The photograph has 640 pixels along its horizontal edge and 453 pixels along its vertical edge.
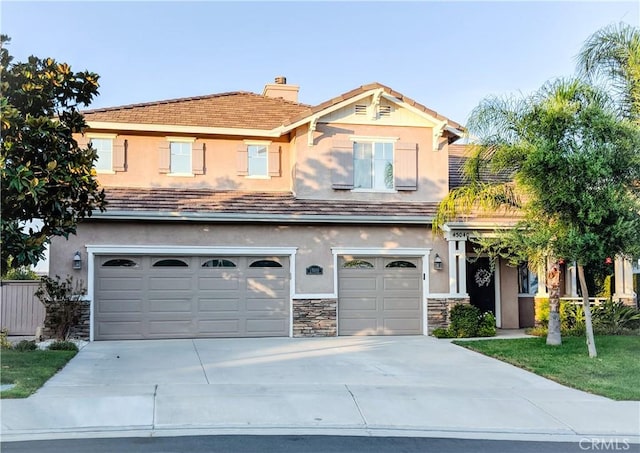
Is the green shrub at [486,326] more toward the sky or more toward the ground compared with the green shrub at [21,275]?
more toward the ground

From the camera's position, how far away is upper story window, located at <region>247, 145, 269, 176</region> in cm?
1834

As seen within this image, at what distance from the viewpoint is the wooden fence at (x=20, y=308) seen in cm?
1599

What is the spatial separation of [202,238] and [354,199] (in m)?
4.30

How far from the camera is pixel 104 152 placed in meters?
17.7

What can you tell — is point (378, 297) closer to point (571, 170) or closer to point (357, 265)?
point (357, 265)

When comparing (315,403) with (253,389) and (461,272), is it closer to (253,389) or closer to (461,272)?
(253,389)

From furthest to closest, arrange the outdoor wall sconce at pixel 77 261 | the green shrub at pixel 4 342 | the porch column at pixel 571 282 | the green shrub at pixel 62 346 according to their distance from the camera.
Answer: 1. the porch column at pixel 571 282
2. the outdoor wall sconce at pixel 77 261
3. the green shrub at pixel 62 346
4. the green shrub at pixel 4 342

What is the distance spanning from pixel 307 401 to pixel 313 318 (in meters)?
7.64

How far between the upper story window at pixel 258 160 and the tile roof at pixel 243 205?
0.80 m

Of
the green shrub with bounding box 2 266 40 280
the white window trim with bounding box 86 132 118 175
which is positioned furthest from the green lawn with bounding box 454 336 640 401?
the green shrub with bounding box 2 266 40 280

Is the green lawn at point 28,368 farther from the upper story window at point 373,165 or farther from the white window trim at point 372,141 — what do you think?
the upper story window at point 373,165

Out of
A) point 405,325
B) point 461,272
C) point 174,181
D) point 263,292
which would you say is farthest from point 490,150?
point 174,181

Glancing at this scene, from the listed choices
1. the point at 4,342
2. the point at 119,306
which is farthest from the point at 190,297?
the point at 4,342

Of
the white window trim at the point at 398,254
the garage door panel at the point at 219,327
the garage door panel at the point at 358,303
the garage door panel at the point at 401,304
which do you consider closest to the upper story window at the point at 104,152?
the garage door panel at the point at 219,327
